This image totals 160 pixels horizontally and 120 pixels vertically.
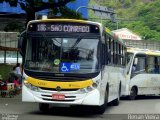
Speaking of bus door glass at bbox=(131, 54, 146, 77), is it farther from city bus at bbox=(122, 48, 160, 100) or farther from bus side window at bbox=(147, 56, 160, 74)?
bus side window at bbox=(147, 56, 160, 74)

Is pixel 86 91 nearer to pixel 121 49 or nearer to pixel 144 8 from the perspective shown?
pixel 121 49

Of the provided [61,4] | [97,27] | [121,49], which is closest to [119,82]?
[121,49]

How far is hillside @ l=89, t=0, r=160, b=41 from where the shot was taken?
96.6 meters

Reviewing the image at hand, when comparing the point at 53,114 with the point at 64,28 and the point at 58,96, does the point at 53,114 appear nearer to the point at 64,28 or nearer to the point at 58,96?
the point at 58,96

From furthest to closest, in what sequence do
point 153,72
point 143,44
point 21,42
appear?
point 143,44 < point 153,72 < point 21,42

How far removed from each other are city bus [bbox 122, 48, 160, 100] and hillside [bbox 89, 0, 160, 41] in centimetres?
5625

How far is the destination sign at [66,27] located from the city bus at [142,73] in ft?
29.3

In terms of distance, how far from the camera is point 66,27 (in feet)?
48.8

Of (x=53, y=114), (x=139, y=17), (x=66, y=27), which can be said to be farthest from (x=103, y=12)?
(x=139, y=17)

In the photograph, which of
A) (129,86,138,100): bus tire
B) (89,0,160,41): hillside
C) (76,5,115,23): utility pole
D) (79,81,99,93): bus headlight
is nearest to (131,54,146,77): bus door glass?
(129,86,138,100): bus tire

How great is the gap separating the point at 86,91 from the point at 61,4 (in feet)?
29.4

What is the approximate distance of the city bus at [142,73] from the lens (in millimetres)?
24325

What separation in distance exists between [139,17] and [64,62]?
→ 97.0 m

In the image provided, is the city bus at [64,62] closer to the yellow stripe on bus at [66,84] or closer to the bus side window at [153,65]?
the yellow stripe on bus at [66,84]
